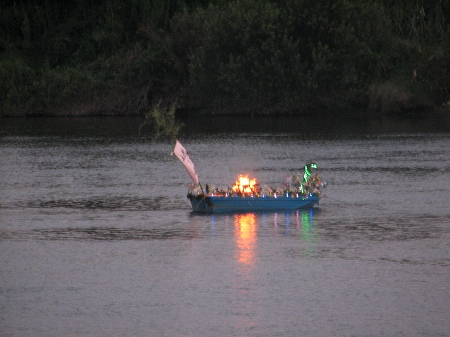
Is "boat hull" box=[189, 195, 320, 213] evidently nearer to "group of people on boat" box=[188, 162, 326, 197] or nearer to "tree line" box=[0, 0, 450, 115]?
"group of people on boat" box=[188, 162, 326, 197]

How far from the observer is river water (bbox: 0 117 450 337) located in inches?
1003

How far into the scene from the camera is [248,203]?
4000 centimetres

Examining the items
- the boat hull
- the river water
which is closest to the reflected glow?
the river water

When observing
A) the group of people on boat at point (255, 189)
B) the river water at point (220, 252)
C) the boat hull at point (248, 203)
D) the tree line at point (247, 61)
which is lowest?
the river water at point (220, 252)

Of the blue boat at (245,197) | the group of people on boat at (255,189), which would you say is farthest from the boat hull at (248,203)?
the group of people on boat at (255,189)

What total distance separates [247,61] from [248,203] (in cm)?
6025

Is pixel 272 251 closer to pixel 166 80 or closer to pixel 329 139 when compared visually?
pixel 329 139

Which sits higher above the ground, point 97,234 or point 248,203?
point 248,203

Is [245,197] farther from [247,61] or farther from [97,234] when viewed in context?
[247,61]

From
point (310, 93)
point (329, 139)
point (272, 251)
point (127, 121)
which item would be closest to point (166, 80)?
point (127, 121)

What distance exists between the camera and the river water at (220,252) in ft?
83.6

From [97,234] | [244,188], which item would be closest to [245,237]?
[244,188]

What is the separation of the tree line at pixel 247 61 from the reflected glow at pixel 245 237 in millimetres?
59671

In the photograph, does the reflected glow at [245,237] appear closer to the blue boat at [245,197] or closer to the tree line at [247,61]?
the blue boat at [245,197]
